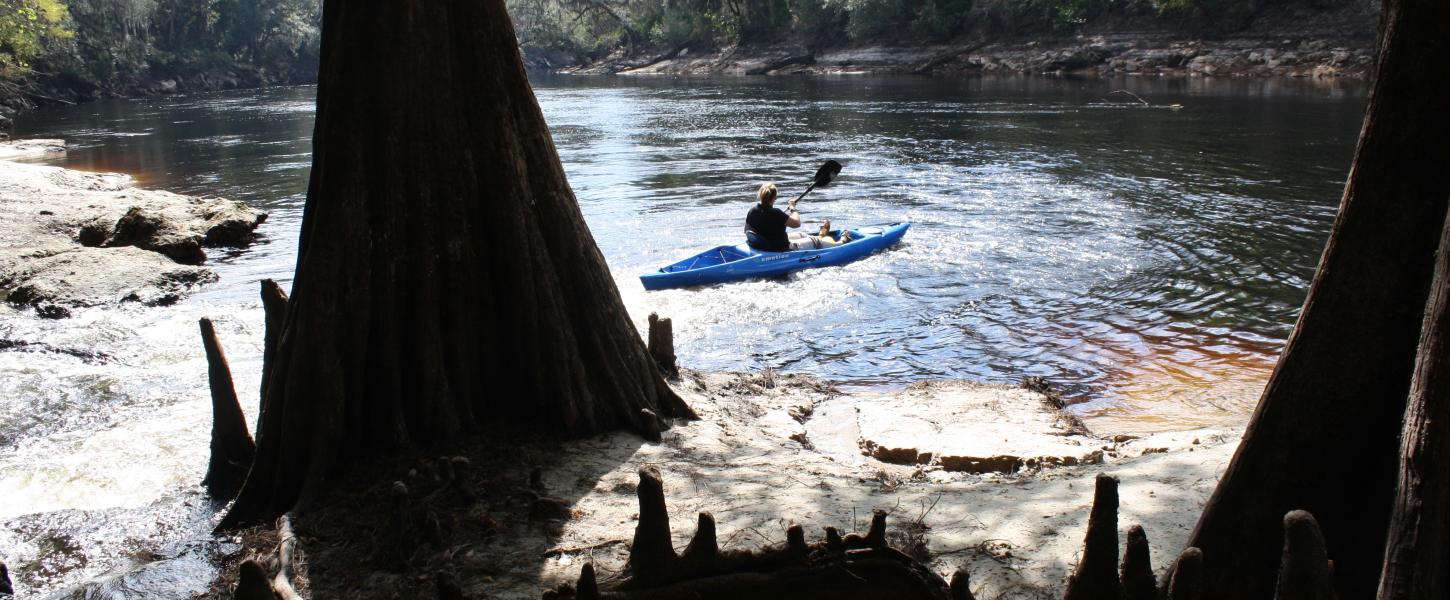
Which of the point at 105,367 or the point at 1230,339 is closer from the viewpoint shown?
the point at 105,367

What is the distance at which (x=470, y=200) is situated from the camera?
19.2 ft

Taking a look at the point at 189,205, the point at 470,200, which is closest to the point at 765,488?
the point at 470,200

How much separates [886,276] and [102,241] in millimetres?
11578

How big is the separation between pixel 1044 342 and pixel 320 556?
806 cm

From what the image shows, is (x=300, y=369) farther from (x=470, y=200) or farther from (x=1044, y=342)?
(x=1044, y=342)

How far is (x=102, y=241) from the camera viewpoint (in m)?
15.4

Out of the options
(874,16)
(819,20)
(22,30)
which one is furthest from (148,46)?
(874,16)

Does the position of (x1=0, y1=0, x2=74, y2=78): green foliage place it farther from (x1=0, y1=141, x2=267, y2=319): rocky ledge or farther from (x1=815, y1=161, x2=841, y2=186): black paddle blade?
(x1=815, y1=161, x2=841, y2=186): black paddle blade

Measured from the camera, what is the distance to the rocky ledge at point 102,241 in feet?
40.8

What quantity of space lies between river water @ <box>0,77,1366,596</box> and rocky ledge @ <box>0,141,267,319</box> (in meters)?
0.49

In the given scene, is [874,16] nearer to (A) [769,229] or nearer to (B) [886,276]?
(B) [886,276]

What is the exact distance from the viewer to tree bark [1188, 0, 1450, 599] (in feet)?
10.3

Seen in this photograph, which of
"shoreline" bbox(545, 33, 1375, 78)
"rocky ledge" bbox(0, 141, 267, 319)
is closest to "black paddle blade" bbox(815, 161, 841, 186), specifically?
"rocky ledge" bbox(0, 141, 267, 319)

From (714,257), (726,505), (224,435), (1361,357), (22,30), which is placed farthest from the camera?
(22,30)
